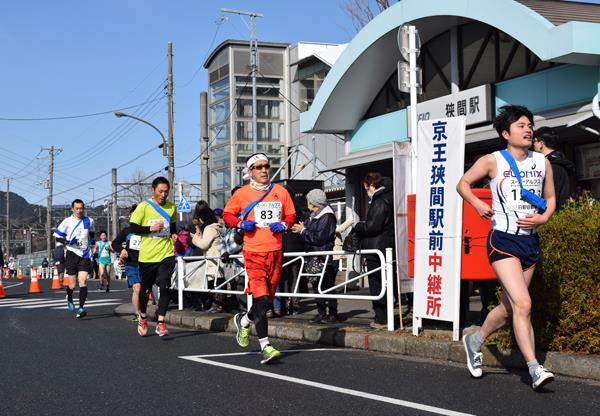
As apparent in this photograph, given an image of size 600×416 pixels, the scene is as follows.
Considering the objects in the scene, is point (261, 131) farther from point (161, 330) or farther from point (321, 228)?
point (161, 330)

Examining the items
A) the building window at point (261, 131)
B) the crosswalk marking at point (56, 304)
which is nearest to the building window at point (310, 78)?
the building window at point (261, 131)

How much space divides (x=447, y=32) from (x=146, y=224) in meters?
9.68

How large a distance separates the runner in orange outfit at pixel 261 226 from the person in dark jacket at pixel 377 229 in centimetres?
159

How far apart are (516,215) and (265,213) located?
269 centimetres

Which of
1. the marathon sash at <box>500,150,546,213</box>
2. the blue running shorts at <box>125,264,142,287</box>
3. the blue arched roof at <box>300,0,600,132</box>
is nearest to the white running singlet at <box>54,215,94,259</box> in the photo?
the blue running shorts at <box>125,264,142,287</box>

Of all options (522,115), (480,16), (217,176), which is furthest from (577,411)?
(217,176)

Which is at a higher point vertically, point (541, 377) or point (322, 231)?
point (322, 231)

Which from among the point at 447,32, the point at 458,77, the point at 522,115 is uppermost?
the point at 447,32

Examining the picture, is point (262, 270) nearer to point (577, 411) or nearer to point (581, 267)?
point (581, 267)

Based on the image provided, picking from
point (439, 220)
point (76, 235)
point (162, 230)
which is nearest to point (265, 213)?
point (439, 220)

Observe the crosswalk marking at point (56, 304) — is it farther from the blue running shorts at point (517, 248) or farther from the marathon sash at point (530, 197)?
the marathon sash at point (530, 197)

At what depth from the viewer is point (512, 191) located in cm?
560

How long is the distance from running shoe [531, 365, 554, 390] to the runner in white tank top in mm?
55

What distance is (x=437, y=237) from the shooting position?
7629 mm
